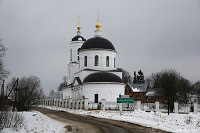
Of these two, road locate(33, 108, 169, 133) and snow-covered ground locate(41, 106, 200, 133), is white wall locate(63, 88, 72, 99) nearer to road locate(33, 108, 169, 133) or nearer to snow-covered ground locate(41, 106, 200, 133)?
snow-covered ground locate(41, 106, 200, 133)

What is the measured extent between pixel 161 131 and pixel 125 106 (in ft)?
77.6

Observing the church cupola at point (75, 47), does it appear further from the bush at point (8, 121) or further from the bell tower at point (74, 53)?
the bush at point (8, 121)

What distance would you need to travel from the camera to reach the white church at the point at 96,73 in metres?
43.9

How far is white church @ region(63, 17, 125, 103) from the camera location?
4388 centimetres

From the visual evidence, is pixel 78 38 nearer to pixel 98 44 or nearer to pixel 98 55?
pixel 98 44

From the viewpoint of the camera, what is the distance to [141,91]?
78125 mm

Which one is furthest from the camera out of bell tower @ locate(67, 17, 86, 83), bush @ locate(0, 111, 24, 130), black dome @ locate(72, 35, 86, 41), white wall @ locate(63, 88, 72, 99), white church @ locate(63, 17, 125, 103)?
black dome @ locate(72, 35, 86, 41)

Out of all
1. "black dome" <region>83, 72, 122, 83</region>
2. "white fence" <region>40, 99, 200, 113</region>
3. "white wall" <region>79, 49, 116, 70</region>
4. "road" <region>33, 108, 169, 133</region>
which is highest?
"white wall" <region>79, 49, 116, 70</region>

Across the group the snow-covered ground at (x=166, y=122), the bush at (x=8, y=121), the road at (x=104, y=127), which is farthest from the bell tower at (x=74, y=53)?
the bush at (x=8, y=121)

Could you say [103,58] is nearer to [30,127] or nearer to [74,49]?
[74,49]

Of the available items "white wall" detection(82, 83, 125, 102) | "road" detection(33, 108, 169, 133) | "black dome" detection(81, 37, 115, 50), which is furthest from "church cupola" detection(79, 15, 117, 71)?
"road" detection(33, 108, 169, 133)

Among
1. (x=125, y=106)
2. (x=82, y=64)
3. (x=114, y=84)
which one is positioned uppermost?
(x=82, y=64)

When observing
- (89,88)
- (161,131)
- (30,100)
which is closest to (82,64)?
(89,88)

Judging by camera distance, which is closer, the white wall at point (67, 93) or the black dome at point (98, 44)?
the black dome at point (98, 44)
